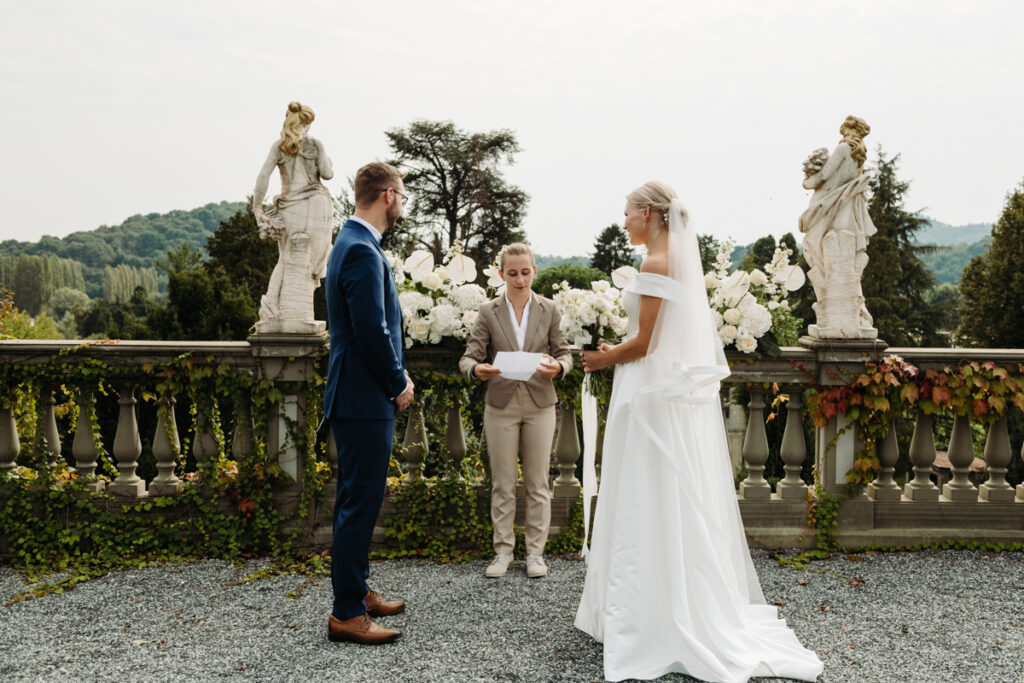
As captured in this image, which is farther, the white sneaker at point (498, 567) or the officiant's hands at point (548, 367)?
the white sneaker at point (498, 567)

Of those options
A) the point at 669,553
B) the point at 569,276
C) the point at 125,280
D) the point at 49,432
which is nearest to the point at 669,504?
the point at 669,553

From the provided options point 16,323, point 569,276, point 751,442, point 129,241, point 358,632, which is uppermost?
point 129,241

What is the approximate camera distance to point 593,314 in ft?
17.0

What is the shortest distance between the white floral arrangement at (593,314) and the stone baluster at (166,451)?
2.76 meters

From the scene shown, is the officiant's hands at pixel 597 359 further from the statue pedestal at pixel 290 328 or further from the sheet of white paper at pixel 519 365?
the statue pedestal at pixel 290 328

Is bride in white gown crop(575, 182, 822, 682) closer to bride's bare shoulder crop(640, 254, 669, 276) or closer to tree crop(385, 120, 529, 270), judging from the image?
bride's bare shoulder crop(640, 254, 669, 276)

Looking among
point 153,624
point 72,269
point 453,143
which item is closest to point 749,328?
point 153,624

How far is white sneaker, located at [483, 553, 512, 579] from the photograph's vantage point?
503cm

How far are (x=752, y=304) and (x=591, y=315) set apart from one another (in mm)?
1141

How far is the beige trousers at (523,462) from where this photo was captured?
16.4ft

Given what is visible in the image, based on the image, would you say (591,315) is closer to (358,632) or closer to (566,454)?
(566,454)

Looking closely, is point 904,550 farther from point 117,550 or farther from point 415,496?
point 117,550

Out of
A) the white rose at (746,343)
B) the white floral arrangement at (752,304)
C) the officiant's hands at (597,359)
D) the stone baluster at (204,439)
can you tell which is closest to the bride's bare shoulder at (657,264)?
the officiant's hands at (597,359)

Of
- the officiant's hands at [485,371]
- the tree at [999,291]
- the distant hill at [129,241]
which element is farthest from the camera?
the distant hill at [129,241]
